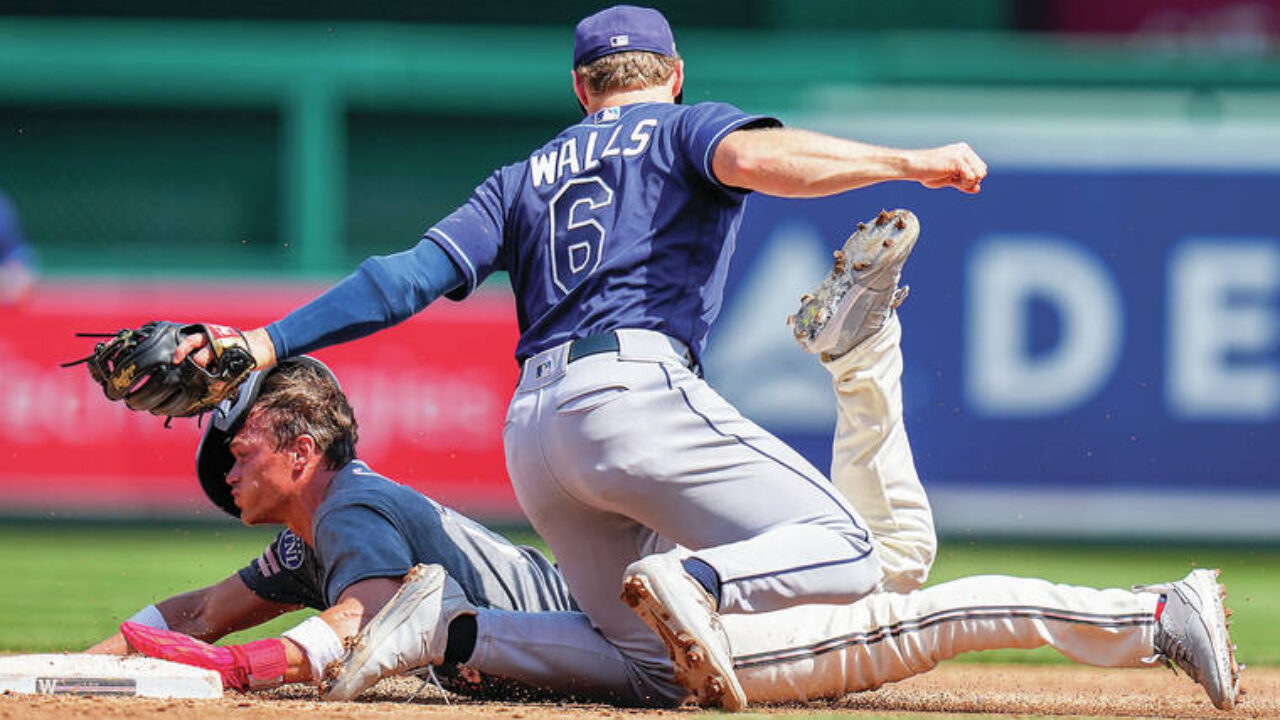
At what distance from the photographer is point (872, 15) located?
35.0ft

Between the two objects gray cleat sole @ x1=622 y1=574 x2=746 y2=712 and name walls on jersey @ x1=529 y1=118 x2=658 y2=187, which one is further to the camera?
name walls on jersey @ x1=529 y1=118 x2=658 y2=187

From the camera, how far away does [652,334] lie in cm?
342

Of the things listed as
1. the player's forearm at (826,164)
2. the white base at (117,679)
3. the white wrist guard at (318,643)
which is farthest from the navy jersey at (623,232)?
the white base at (117,679)

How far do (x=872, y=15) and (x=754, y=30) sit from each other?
34.4 inches

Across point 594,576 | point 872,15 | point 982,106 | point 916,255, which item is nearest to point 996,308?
point 916,255

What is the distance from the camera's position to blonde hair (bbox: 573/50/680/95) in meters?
3.66

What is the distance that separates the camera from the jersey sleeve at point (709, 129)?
3.36 meters

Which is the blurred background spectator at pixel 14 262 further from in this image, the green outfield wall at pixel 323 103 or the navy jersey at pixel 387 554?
the navy jersey at pixel 387 554

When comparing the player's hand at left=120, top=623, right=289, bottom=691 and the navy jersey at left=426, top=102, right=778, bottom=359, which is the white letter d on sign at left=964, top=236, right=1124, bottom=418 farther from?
the player's hand at left=120, top=623, right=289, bottom=691

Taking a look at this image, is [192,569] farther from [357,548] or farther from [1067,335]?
[1067,335]

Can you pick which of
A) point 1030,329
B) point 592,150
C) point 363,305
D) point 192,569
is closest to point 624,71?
point 592,150

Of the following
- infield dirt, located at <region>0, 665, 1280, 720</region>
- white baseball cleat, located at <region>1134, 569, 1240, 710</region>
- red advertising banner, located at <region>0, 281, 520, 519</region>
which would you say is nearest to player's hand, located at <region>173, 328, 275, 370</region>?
infield dirt, located at <region>0, 665, 1280, 720</region>

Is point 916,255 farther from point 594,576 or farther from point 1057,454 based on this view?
point 594,576

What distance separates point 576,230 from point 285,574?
1114 mm
